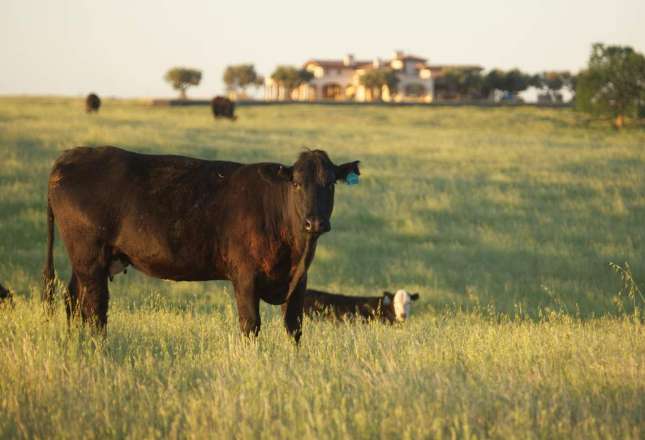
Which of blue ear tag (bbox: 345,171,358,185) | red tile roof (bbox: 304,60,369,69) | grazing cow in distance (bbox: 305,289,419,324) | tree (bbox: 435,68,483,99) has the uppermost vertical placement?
red tile roof (bbox: 304,60,369,69)

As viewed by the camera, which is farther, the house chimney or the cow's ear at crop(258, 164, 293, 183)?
the house chimney

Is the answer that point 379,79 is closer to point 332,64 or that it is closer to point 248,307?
point 332,64

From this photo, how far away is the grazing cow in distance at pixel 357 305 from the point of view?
12.8 m

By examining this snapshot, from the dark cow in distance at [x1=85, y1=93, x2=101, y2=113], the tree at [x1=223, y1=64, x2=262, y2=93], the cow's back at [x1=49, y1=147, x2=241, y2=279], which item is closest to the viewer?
the cow's back at [x1=49, y1=147, x2=241, y2=279]

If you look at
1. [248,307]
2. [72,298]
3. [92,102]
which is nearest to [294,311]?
[248,307]

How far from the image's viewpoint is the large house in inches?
4547

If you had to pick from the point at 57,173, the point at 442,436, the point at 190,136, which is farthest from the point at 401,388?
the point at 190,136

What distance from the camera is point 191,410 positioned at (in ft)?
18.0

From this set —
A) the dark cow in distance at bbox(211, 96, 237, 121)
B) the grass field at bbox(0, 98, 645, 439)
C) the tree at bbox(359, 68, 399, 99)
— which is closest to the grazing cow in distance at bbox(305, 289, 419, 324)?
the grass field at bbox(0, 98, 645, 439)

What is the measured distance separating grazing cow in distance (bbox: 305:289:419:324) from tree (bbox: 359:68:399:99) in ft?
312

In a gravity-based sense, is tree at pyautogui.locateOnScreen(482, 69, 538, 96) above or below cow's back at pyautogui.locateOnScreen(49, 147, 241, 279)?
above

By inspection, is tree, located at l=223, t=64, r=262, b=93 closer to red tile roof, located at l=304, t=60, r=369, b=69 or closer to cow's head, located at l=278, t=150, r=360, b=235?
red tile roof, located at l=304, t=60, r=369, b=69

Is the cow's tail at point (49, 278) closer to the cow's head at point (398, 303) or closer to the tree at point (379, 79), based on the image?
the cow's head at point (398, 303)

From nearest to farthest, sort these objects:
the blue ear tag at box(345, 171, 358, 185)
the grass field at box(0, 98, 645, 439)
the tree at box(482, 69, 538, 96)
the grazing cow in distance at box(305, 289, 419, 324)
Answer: the grass field at box(0, 98, 645, 439) < the blue ear tag at box(345, 171, 358, 185) < the grazing cow in distance at box(305, 289, 419, 324) < the tree at box(482, 69, 538, 96)
